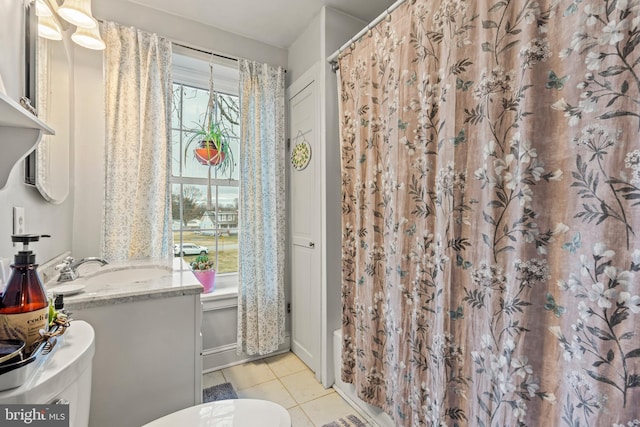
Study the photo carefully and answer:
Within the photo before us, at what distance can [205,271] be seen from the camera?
7.20 ft

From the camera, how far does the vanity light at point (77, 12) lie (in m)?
1.21

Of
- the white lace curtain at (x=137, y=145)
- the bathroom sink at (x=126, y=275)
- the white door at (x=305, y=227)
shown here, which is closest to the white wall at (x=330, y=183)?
the white door at (x=305, y=227)

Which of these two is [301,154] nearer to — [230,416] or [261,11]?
[261,11]

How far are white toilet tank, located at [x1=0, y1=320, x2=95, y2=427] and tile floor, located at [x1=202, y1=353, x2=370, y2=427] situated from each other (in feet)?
4.04

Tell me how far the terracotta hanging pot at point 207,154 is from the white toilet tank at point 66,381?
1666 mm

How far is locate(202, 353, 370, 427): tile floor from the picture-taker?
65.4 inches

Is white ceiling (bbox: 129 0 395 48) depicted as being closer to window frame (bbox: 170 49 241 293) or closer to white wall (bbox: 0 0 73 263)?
window frame (bbox: 170 49 241 293)

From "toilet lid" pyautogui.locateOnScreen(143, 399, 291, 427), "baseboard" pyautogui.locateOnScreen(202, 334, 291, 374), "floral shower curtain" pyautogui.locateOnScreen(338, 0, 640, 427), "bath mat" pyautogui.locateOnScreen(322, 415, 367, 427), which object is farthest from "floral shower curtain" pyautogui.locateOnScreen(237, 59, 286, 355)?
"toilet lid" pyautogui.locateOnScreen(143, 399, 291, 427)

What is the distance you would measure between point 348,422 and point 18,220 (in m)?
1.85

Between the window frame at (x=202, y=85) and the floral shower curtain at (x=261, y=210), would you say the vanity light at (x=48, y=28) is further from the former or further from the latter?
the floral shower curtain at (x=261, y=210)

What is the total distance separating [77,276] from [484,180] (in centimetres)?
190

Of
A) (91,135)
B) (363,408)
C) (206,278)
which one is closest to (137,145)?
(91,135)

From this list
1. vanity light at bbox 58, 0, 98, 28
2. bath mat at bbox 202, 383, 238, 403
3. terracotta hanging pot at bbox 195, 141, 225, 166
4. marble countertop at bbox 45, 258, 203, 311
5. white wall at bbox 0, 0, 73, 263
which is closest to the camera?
white wall at bbox 0, 0, 73, 263

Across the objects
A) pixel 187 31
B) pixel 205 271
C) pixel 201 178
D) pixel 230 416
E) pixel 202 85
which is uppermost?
pixel 187 31
